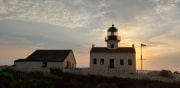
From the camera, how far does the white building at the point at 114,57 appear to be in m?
41.7

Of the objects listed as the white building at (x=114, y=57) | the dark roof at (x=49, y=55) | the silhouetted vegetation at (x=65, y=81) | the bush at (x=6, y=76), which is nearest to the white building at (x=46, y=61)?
the dark roof at (x=49, y=55)

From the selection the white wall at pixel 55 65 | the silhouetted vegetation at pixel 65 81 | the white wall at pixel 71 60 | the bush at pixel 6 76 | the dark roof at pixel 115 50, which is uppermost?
the dark roof at pixel 115 50

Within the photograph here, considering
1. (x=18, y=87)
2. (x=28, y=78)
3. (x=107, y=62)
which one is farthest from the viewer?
(x=107, y=62)

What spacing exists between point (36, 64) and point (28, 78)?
22.8 feet

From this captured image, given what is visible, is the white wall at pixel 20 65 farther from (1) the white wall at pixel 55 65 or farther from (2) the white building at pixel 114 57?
(2) the white building at pixel 114 57

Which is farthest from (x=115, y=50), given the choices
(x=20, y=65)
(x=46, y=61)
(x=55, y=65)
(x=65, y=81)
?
(x=20, y=65)

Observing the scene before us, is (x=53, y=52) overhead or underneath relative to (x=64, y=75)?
overhead

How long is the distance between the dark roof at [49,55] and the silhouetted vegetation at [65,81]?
4838 mm

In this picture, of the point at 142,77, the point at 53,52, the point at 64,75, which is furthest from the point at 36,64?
the point at 142,77

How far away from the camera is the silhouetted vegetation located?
33375 millimetres

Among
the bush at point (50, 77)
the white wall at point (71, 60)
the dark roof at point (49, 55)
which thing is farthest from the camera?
the white wall at point (71, 60)

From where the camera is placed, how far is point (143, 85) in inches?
1344

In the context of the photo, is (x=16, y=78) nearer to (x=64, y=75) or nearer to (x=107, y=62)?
(x=64, y=75)

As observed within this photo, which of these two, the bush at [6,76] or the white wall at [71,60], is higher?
the white wall at [71,60]
